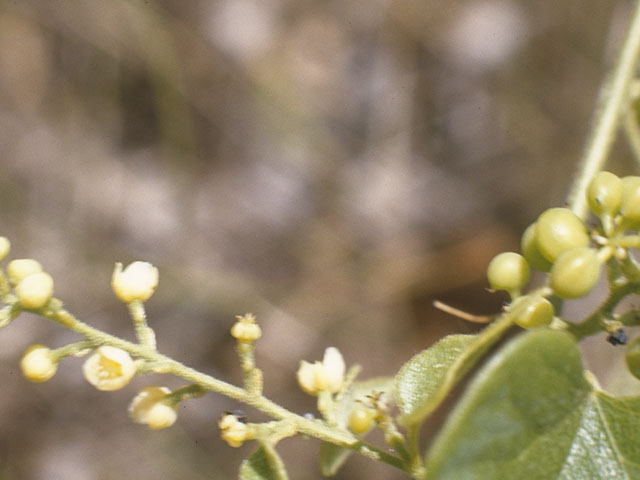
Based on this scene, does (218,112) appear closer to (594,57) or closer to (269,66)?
(269,66)

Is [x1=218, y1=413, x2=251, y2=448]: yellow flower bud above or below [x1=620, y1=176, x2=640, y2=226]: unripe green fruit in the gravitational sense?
below

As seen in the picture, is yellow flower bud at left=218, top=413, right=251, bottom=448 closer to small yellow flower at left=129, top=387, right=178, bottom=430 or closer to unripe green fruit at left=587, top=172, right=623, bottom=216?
small yellow flower at left=129, top=387, right=178, bottom=430

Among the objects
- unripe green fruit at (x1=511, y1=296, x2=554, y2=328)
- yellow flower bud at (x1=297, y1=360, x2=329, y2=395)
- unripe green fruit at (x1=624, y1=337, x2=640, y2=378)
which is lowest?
yellow flower bud at (x1=297, y1=360, x2=329, y2=395)

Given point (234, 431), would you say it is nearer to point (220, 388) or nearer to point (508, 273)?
point (220, 388)

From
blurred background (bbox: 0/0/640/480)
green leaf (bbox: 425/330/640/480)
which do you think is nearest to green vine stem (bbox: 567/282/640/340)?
green leaf (bbox: 425/330/640/480)

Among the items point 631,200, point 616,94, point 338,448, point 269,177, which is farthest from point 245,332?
point 269,177

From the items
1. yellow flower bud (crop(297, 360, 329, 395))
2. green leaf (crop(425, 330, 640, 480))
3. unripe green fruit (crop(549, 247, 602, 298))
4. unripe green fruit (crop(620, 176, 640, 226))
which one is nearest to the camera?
green leaf (crop(425, 330, 640, 480))
